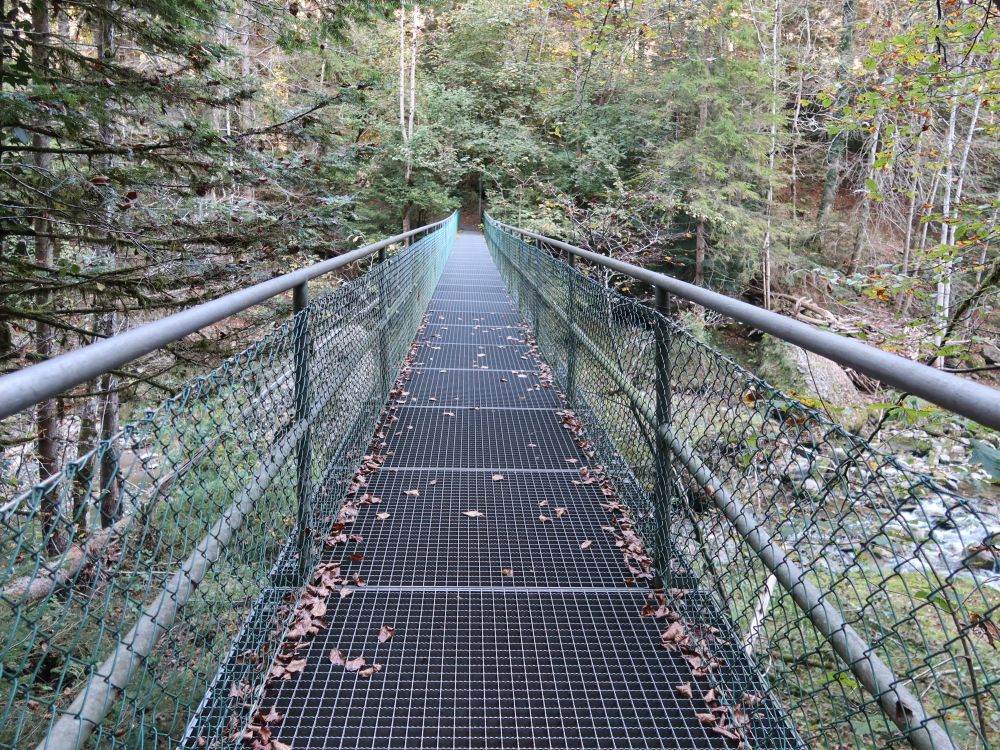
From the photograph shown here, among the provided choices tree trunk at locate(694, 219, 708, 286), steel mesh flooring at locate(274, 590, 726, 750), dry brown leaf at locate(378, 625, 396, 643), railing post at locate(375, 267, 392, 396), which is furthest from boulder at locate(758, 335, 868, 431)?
dry brown leaf at locate(378, 625, 396, 643)

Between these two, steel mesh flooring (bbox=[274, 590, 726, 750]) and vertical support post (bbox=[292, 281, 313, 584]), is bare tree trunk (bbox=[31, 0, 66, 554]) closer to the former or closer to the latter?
vertical support post (bbox=[292, 281, 313, 584])

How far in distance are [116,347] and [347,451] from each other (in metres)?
2.47

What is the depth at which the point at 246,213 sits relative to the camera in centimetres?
659

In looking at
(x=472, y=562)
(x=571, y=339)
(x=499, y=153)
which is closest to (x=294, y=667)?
(x=472, y=562)

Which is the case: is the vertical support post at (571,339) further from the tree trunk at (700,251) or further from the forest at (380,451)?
the tree trunk at (700,251)

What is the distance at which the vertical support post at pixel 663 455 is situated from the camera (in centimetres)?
275

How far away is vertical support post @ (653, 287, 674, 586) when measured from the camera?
2.75 meters

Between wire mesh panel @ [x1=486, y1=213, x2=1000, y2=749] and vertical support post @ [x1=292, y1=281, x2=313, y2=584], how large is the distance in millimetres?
1506

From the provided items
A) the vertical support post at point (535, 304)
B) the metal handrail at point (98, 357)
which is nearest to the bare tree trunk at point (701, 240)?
the vertical support post at point (535, 304)

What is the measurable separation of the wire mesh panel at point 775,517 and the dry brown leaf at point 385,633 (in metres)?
1.19

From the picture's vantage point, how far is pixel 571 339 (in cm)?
521

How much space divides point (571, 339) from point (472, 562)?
2.56 m

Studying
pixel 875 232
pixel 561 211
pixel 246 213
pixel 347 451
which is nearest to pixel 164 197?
pixel 246 213

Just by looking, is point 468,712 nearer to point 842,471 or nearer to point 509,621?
point 509,621
